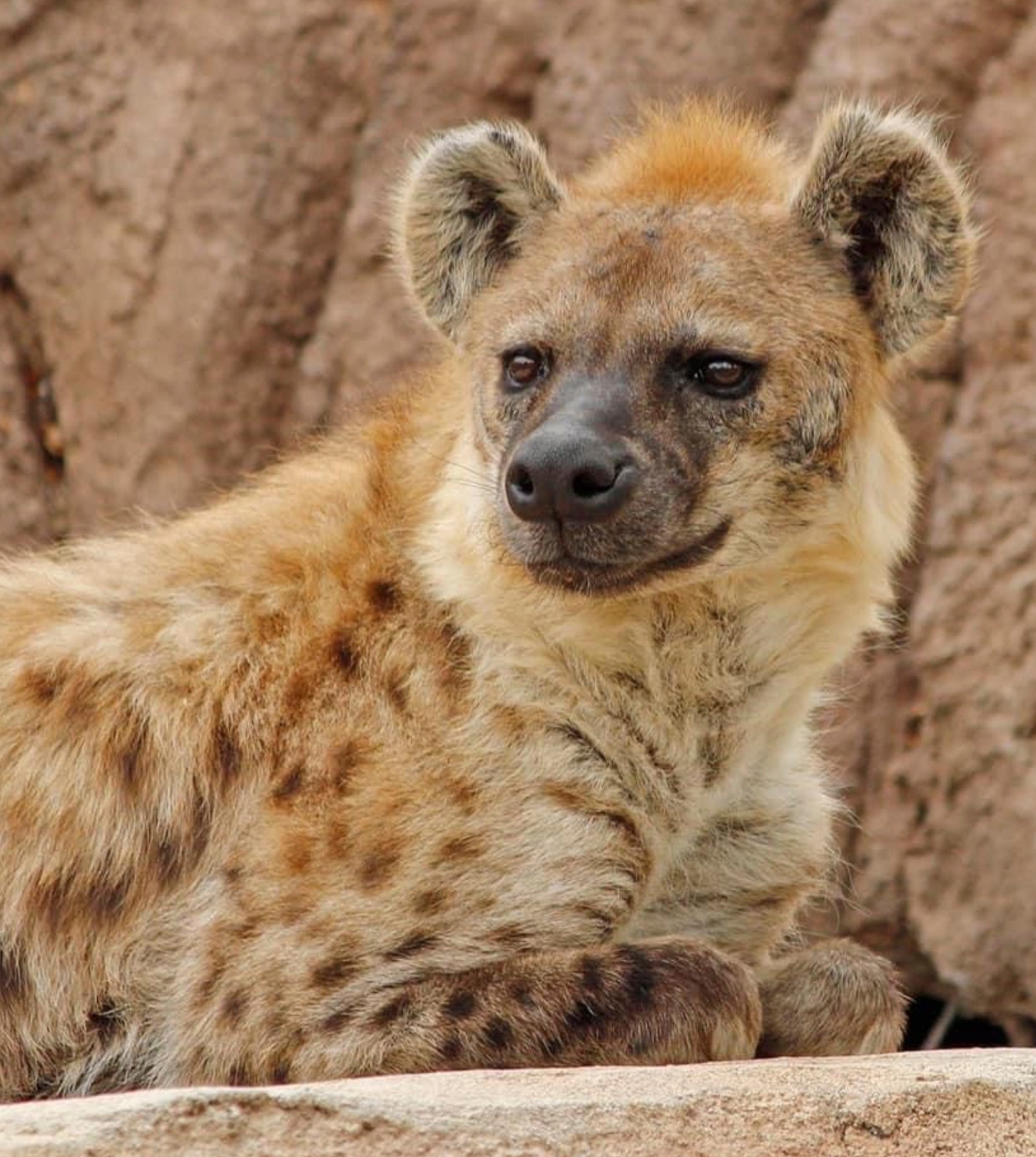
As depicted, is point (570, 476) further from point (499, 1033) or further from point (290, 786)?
point (499, 1033)

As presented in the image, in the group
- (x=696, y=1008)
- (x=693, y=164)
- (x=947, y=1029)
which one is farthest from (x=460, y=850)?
(x=947, y=1029)

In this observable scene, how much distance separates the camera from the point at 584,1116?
295cm

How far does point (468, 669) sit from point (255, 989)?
2.23ft

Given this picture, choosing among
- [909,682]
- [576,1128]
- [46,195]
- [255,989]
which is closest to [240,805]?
[255,989]

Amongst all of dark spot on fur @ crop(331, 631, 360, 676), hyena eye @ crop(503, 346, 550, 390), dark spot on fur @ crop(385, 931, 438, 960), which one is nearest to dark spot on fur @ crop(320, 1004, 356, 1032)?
dark spot on fur @ crop(385, 931, 438, 960)

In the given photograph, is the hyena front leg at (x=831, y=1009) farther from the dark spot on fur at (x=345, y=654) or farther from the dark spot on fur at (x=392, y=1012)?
the dark spot on fur at (x=345, y=654)

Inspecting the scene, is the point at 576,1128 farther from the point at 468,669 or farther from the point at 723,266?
the point at 723,266

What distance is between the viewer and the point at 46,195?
6.96 metres

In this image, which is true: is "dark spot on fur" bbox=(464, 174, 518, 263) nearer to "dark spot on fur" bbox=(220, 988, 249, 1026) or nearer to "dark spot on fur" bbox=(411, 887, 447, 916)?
"dark spot on fur" bbox=(411, 887, 447, 916)

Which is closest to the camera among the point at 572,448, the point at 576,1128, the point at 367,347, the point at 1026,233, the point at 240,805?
the point at 576,1128

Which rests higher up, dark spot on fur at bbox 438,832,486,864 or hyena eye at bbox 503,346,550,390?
hyena eye at bbox 503,346,550,390

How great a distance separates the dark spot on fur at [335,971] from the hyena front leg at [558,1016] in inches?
2.2

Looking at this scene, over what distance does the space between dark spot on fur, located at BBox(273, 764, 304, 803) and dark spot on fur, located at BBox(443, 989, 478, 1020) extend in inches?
18.6

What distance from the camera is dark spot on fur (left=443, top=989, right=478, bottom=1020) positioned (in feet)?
12.2
